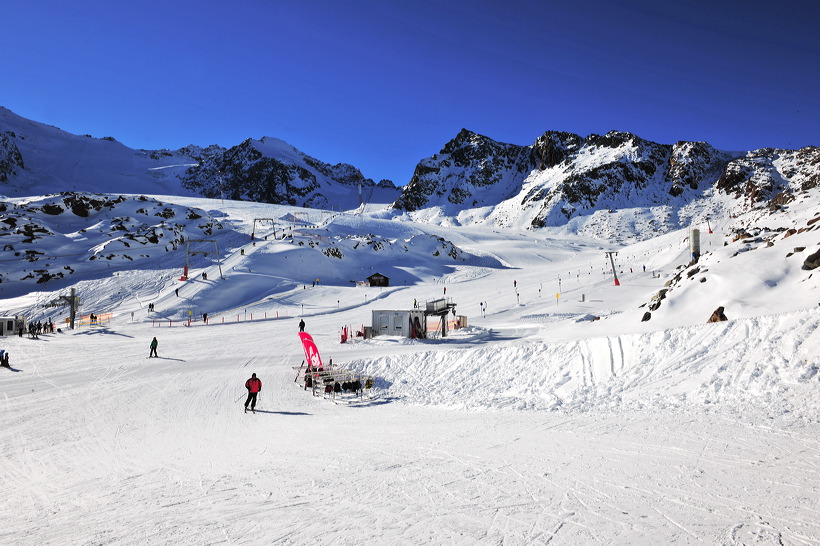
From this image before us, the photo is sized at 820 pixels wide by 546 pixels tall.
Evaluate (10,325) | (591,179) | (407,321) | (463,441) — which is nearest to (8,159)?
(10,325)

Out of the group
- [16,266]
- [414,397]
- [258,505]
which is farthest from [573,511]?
[16,266]

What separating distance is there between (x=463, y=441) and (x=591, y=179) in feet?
453

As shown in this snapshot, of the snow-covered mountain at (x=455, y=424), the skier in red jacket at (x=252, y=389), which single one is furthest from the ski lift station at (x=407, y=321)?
the skier in red jacket at (x=252, y=389)

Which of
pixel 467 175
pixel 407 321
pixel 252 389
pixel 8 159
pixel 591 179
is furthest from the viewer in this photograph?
pixel 467 175

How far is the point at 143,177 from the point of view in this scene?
552 feet

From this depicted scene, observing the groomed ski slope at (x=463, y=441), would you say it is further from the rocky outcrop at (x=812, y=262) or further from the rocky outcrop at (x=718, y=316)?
the rocky outcrop at (x=718, y=316)

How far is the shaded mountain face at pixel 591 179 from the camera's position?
120875 millimetres

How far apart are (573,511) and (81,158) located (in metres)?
210

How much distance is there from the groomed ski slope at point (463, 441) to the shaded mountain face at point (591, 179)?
10948 cm

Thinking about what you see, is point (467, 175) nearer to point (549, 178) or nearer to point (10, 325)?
point (549, 178)

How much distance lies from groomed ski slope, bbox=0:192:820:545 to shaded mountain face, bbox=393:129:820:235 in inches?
4310

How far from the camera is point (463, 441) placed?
9.28 m

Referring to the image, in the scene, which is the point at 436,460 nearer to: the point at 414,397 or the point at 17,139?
the point at 414,397

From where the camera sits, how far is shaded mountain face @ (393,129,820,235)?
397 ft
